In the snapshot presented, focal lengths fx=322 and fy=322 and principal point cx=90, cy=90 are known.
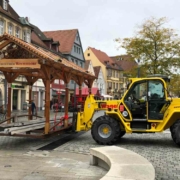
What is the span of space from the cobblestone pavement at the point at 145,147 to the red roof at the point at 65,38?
3897 cm

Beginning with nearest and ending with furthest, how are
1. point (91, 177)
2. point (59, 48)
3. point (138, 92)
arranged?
point (91, 177), point (138, 92), point (59, 48)

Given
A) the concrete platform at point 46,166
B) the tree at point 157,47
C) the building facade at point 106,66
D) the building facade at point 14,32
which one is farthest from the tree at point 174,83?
the building facade at point 106,66

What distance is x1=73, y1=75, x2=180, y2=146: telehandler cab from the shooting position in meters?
11.2

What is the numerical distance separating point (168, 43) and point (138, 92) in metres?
16.2

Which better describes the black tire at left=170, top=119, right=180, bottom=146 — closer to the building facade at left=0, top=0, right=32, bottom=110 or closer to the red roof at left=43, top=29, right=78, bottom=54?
the building facade at left=0, top=0, right=32, bottom=110

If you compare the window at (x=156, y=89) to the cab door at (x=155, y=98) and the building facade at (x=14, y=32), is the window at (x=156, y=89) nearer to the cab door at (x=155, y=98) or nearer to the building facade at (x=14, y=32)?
the cab door at (x=155, y=98)

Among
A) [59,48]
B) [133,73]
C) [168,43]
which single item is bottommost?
[133,73]

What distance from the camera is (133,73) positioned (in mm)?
29547

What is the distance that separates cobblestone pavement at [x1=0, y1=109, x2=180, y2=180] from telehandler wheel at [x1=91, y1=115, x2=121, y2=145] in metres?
0.29

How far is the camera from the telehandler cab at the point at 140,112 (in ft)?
36.9

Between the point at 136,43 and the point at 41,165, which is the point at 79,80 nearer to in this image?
the point at 41,165

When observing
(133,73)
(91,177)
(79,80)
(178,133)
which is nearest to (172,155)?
(178,133)

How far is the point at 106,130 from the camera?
11.5m

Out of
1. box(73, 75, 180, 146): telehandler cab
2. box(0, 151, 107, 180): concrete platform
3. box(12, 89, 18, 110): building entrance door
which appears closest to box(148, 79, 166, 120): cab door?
box(73, 75, 180, 146): telehandler cab
